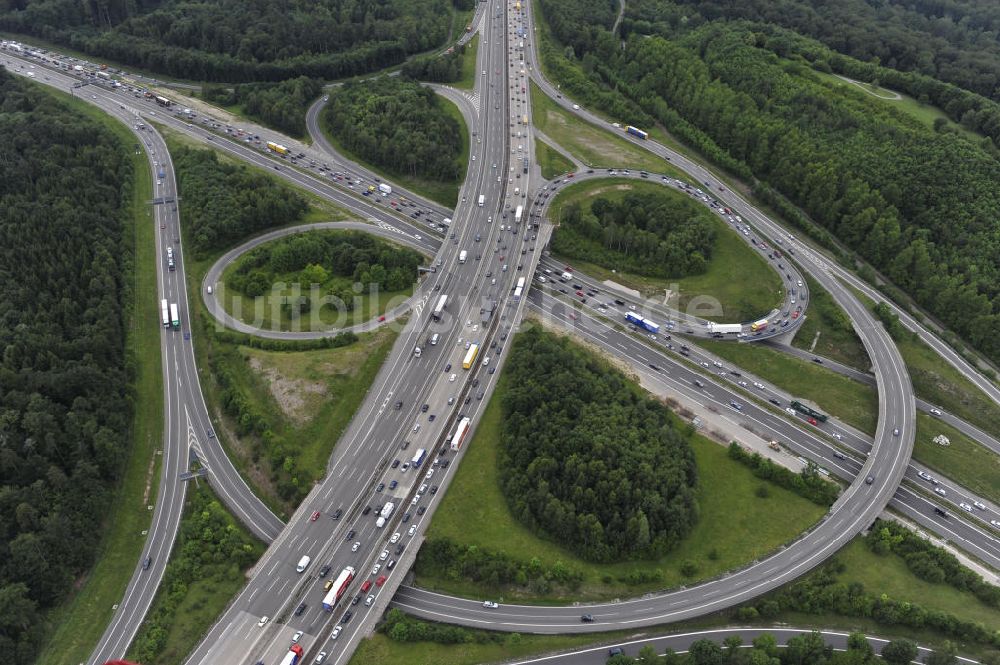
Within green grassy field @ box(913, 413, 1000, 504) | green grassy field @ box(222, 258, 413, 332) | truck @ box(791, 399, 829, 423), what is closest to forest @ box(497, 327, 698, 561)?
truck @ box(791, 399, 829, 423)

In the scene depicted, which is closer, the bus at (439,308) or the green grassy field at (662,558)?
the green grassy field at (662,558)

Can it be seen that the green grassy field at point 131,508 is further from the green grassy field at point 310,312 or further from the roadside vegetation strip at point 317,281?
the roadside vegetation strip at point 317,281

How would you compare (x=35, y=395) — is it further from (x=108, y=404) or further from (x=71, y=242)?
(x=71, y=242)

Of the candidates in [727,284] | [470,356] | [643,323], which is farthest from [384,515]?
[727,284]

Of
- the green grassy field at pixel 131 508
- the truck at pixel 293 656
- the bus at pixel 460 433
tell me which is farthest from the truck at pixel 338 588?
the green grassy field at pixel 131 508

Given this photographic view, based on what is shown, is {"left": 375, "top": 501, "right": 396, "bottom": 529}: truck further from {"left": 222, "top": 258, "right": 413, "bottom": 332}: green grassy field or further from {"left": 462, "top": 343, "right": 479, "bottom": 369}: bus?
{"left": 222, "top": 258, "right": 413, "bottom": 332}: green grassy field

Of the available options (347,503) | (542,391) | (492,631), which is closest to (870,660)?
(492,631)
